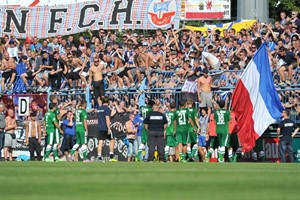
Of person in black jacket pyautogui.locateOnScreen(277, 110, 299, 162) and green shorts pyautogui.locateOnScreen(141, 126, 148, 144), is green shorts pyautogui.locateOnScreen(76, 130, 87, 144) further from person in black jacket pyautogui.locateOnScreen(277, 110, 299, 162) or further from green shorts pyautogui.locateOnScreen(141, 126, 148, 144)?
person in black jacket pyautogui.locateOnScreen(277, 110, 299, 162)

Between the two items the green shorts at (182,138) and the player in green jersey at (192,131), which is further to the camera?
the green shorts at (182,138)

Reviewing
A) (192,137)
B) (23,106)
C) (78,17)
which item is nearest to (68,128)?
(23,106)

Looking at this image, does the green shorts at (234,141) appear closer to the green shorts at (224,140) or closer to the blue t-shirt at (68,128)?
the green shorts at (224,140)

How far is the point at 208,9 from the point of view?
50.8m

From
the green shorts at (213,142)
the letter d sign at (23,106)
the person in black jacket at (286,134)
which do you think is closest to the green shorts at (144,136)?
the green shorts at (213,142)

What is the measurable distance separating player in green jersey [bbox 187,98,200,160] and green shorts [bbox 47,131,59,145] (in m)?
4.54

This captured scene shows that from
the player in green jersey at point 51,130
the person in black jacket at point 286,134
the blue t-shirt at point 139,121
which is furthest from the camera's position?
the player in green jersey at point 51,130

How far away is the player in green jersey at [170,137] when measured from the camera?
3036 cm

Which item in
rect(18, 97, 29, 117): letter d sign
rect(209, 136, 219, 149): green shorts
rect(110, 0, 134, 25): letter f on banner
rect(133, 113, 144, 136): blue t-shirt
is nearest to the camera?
rect(209, 136, 219, 149): green shorts

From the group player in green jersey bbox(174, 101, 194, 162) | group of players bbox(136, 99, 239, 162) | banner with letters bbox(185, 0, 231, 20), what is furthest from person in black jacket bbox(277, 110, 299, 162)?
banner with letters bbox(185, 0, 231, 20)

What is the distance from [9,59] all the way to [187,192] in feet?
79.3

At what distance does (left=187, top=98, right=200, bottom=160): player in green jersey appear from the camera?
99.8ft

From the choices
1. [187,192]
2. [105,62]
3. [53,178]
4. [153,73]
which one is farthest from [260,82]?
[187,192]

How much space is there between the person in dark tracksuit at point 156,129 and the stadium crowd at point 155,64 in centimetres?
188
